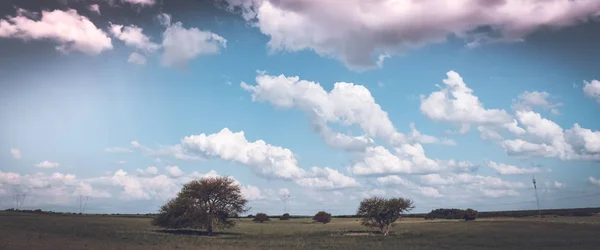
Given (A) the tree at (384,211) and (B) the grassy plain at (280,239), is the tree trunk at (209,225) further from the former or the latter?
(A) the tree at (384,211)

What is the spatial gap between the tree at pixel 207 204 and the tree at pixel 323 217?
64.3 metres

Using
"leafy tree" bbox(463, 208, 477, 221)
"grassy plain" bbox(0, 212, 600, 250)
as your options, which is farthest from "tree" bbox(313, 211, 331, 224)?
"grassy plain" bbox(0, 212, 600, 250)

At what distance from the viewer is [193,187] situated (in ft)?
281

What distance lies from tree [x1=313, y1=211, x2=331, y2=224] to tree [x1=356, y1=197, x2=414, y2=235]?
54.2m

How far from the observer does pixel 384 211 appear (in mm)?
90500

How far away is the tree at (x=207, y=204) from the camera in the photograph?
273 feet

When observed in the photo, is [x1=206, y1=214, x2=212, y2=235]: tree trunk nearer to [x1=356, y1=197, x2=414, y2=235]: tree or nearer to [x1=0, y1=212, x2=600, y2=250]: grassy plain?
[x1=0, y1=212, x2=600, y2=250]: grassy plain

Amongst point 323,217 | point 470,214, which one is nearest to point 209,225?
point 323,217

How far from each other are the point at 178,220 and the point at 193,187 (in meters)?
6.41

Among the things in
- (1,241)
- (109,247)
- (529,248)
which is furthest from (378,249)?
(1,241)

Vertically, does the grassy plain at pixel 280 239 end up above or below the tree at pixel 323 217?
below

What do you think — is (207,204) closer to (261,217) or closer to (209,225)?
(209,225)

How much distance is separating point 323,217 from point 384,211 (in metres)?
58.8

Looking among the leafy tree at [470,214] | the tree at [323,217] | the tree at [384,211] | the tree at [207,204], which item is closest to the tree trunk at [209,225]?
the tree at [207,204]
